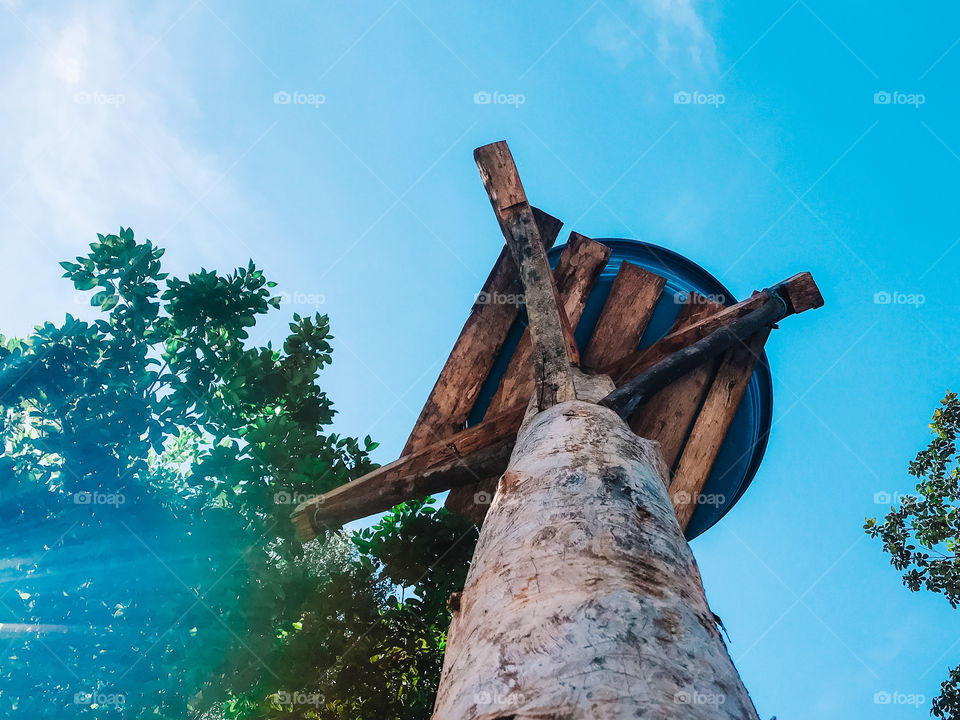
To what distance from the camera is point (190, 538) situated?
4133mm

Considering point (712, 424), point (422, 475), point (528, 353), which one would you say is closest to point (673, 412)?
point (712, 424)

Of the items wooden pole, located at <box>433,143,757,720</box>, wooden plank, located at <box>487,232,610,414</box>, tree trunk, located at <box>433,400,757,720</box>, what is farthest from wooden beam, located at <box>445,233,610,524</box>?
tree trunk, located at <box>433,400,757,720</box>

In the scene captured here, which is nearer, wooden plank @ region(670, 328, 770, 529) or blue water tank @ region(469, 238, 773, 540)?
wooden plank @ region(670, 328, 770, 529)

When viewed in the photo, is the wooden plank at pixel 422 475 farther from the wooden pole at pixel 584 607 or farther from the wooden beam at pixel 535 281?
the wooden pole at pixel 584 607

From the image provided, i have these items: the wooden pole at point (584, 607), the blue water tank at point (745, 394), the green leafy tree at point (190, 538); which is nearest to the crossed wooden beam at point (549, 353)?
the blue water tank at point (745, 394)

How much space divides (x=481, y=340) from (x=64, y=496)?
2956 mm

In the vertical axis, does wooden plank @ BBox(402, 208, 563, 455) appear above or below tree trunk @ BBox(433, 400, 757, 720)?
above

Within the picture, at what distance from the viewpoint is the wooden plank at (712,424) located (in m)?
3.70

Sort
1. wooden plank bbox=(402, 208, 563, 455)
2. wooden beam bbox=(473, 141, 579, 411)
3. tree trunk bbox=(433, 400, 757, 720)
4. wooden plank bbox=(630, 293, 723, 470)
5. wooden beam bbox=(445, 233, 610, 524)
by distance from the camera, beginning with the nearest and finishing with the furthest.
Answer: tree trunk bbox=(433, 400, 757, 720), wooden beam bbox=(473, 141, 579, 411), wooden plank bbox=(630, 293, 723, 470), wooden beam bbox=(445, 233, 610, 524), wooden plank bbox=(402, 208, 563, 455)

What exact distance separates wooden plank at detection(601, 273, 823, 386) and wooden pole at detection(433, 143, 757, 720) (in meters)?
1.55

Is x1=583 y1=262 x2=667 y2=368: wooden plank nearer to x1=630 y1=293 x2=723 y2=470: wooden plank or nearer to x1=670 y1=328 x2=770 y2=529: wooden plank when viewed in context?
x1=630 y1=293 x2=723 y2=470: wooden plank

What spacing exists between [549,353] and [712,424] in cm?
122

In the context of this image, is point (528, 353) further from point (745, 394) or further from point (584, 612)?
point (584, 612)

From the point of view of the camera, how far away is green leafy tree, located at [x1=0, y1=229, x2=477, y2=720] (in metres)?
3.93
